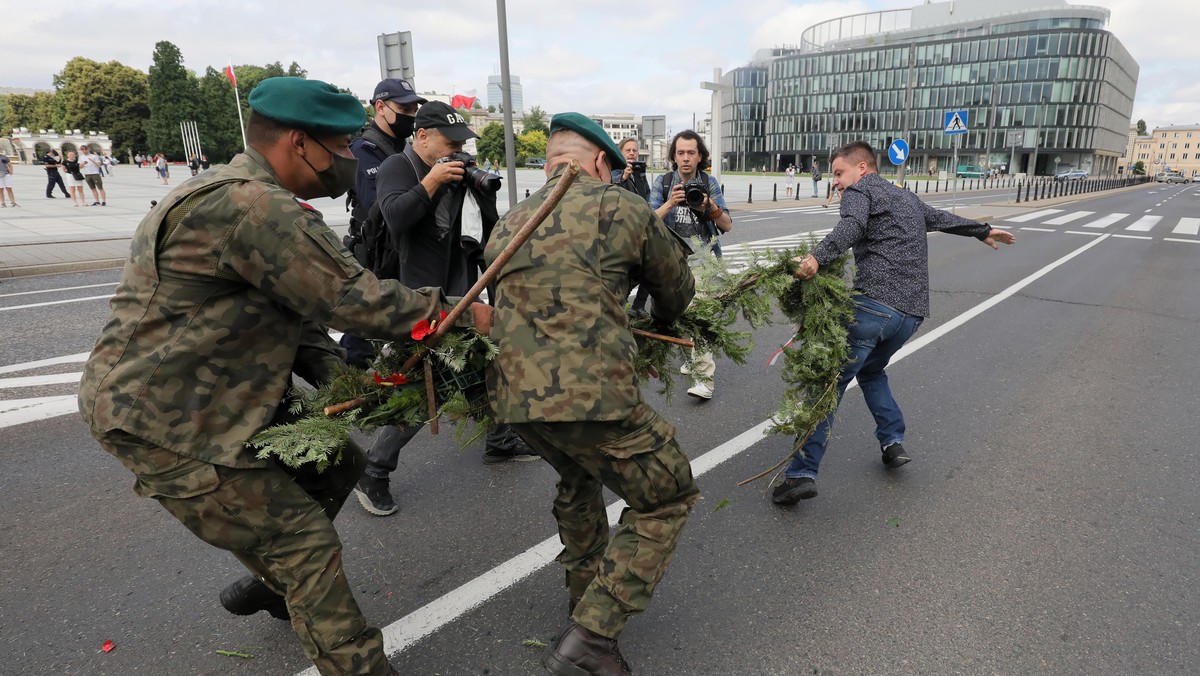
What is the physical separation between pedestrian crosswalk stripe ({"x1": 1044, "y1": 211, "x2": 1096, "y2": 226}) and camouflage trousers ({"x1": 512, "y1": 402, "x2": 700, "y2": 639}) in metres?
24.2

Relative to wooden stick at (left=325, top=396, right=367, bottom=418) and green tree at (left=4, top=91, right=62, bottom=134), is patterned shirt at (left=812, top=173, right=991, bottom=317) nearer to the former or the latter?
wooden stick at (left=325, top=396, right=367, bottom=418)

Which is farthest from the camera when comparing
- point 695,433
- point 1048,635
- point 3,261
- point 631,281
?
point 3,261

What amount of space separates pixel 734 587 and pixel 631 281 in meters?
1.52

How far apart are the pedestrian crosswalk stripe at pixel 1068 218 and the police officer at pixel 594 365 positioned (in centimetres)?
2421

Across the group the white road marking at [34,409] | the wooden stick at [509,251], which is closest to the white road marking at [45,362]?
the white road marking at [34,409]

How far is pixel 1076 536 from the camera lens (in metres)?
3.40

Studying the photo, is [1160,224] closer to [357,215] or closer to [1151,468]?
[1151,468]

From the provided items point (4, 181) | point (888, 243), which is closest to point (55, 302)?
point (888, 243)

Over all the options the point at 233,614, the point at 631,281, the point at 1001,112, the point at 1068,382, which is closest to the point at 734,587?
the point at 631,281

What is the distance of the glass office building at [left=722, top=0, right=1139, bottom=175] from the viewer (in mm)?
84562

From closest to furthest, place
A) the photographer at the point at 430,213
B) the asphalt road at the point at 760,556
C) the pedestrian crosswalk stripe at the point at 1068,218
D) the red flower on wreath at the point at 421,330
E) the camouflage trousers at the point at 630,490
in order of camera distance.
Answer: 1. the red flower on wreath at the point at 421,330
2. the camouflage trousers at the point at 630,490
3. the asphalt road at the point at 760,556
4. the photographer at the point at 430,213
5. the pedestrian crosswalk stripe at the point at 1068,218

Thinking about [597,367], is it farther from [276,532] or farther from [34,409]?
[34,409]

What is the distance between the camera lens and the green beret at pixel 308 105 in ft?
6.43

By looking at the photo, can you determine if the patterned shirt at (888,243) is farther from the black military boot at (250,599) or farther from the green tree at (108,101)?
the green tree at (108,101)
